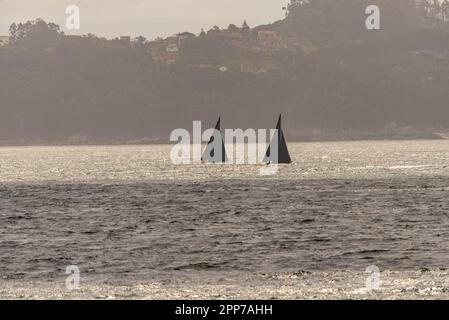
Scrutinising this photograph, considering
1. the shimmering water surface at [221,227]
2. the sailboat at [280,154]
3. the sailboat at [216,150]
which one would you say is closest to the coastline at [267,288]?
the shimmering water surface at [221,227]

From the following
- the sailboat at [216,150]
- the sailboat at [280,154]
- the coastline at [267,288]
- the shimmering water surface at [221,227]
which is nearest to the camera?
the coastline at [267,288]

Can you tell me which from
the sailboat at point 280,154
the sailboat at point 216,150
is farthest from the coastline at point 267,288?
the sailboat at point 216,150

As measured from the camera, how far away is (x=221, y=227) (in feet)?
186

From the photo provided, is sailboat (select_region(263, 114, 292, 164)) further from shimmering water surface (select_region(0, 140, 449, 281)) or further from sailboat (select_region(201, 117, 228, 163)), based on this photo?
shimmering water surface (select_region(0, 140, 449, 281))

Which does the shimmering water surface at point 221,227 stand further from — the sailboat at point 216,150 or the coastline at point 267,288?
the sailboat at point 216,150

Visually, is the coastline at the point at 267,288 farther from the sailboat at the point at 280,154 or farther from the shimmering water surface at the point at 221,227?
the sailboat at the point at 280,154

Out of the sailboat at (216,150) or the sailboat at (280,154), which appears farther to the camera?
the sailboat at (216,150)

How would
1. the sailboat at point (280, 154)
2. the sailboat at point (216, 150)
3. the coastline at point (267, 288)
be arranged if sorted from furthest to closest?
the sailboat at point (216, 150), the sailboat at point (280, 154), the coastline at point (267, 288)

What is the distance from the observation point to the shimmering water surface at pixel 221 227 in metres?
40.6

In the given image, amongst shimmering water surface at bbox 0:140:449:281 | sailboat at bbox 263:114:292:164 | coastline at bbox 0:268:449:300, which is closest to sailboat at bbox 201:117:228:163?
sailboat at bbox 263:114:292:164

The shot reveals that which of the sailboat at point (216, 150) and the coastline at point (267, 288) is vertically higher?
the coastline at point (267, 288)

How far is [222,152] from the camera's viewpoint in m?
136

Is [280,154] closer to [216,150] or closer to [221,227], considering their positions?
[216,150]

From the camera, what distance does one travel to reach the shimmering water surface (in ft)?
133
